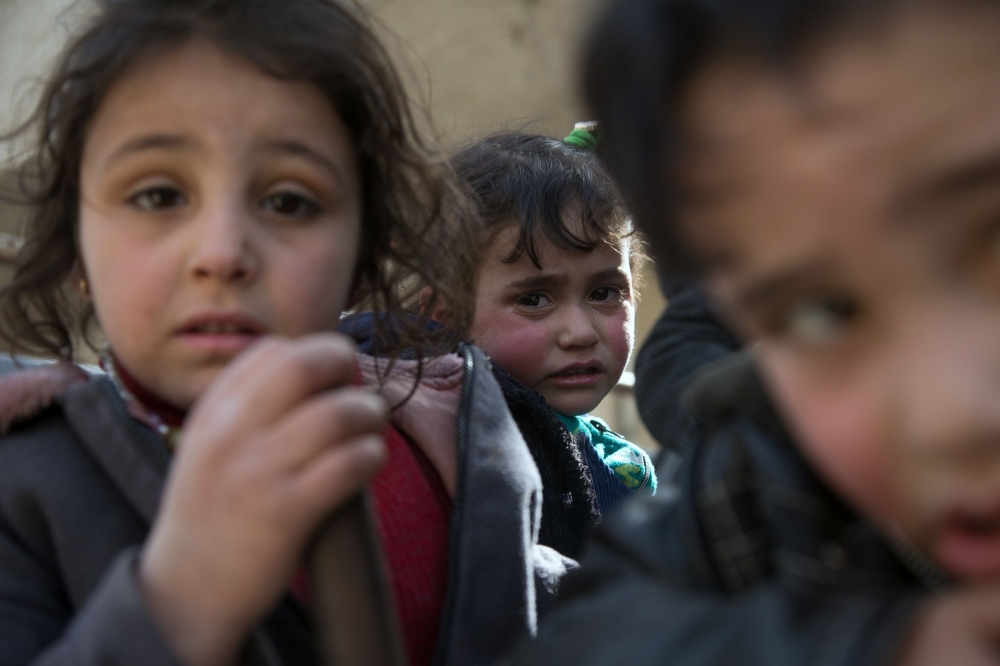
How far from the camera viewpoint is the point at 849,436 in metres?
0.73

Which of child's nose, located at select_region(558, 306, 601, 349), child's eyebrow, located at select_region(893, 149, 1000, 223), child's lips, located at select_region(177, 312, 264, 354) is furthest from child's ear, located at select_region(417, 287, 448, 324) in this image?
child's eyebrow, located at select_region(893, 149, 1000, 223)

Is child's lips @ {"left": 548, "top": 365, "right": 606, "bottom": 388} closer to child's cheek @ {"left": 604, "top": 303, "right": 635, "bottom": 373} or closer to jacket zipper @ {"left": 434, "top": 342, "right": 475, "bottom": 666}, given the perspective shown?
child's cheek @ {"left": 604, "top": 303, "right": 635, "bottom": 373}

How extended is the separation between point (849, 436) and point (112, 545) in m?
0.78

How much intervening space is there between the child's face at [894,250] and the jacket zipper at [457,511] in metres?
0.61

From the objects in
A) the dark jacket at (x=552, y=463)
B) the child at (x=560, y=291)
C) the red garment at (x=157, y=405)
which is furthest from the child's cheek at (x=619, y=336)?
the red garment at (x=157, y=405)

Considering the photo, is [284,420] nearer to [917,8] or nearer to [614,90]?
[614,90]

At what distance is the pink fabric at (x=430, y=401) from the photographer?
4.66 ft

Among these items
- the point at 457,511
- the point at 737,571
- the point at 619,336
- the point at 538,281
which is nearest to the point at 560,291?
the point at 538,281

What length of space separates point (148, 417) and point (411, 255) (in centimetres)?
54

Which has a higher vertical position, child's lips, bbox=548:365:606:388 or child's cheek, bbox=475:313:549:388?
child's cheek, bbox=475:313:549:388

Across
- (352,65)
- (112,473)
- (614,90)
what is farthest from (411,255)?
(614,90)

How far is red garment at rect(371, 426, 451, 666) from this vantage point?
4.16ft

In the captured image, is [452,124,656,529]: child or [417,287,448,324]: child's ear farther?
[452,124,656,529]: child

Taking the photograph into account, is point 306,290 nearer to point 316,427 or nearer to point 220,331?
point 220,331
